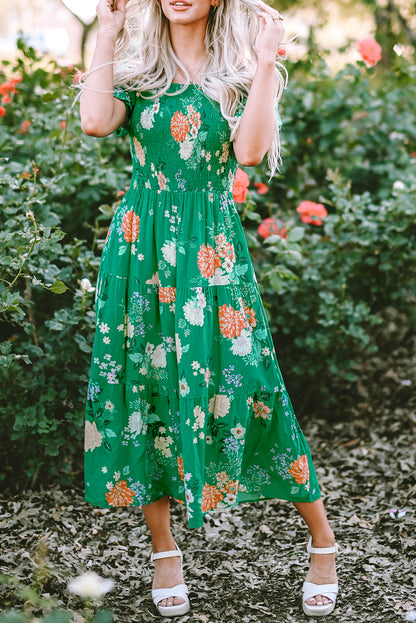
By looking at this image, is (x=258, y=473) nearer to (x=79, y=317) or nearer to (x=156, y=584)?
(x=156, y=584)

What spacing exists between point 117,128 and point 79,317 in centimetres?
80

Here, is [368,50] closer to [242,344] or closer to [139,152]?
[139,152]

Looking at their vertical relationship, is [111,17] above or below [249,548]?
above

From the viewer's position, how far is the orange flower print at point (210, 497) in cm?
208

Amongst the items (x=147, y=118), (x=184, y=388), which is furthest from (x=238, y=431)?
(x=147, y=118)

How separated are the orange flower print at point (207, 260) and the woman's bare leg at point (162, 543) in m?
0.73

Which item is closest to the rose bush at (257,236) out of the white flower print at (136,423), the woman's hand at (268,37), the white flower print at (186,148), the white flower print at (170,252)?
the white flower print at (170,252)

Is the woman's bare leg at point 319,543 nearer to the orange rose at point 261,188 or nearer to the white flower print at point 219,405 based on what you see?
the white flower print at point 219,405

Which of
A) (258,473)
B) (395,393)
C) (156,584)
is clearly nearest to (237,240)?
(258,473)

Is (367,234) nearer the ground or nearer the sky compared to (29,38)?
nearer the ground

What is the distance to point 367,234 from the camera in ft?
10.8

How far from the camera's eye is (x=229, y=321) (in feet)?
6.57

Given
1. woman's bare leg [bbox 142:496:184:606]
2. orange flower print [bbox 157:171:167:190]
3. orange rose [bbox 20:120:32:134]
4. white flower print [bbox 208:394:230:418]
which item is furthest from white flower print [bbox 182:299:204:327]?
orange rose [bbox 20:120:32:134]

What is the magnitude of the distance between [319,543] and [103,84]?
1478 mm
